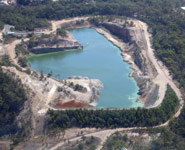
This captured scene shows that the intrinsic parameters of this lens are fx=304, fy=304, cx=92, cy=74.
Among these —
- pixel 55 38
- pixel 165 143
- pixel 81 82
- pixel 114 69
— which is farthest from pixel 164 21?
pixel 165 143

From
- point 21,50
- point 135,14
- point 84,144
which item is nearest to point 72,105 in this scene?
Result: point 84,144

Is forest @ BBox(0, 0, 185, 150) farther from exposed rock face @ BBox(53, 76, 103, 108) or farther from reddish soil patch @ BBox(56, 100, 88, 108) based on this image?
exposed rock face @ BBox(53, 76, 103, 108)

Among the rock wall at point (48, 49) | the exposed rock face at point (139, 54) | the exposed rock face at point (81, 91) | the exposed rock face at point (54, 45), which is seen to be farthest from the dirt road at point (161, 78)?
the exposed rock face at point (54, 45)

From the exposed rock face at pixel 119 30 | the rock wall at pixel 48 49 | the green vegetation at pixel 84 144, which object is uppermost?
the green vegetation at pixel 84 144

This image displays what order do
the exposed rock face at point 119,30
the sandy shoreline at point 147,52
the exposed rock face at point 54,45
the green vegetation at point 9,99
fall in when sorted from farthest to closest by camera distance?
the exposed rock face at point 119,30 < the exposed rock face at point 54,45 < the sandy shoreline at point 147,52 < the green vegetation at point 9,99

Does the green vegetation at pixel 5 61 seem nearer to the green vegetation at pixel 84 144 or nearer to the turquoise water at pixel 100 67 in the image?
the turquoise water at pixel 100 67

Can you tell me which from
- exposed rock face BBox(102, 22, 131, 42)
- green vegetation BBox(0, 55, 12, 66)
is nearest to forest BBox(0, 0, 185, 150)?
exposed rock face BBox(102, 22, 131, 42)

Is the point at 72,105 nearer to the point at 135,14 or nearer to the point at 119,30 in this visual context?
the point at 119,30
